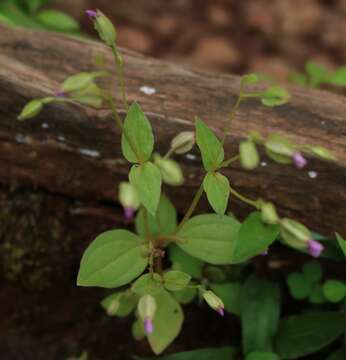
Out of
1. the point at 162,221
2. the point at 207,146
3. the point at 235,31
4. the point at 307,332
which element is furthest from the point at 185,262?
the point at 235,31

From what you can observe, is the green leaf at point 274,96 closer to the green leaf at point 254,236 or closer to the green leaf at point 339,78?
the green leaf at point 254,236

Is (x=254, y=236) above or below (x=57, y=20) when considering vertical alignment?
above

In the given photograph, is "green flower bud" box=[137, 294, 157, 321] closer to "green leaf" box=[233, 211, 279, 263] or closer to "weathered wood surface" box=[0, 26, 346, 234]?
"green leaf" box=[233, 211, 279, 263]

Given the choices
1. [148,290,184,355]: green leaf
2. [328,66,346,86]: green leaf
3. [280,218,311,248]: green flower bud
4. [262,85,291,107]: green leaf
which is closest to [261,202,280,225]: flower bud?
[280,218,311,248]: green flower bud

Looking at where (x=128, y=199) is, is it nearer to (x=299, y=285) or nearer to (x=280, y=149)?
(x=280, y=149)

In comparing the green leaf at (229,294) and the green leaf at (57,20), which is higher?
the green leaf at (57,20)

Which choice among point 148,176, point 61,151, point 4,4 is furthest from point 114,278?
point 4,4

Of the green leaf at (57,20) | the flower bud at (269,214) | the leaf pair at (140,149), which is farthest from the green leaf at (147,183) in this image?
the green leaf at (57,20)
